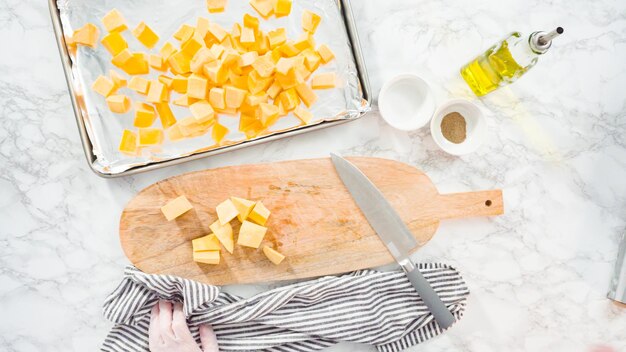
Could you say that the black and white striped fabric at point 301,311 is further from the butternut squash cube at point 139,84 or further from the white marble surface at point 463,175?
the butternut squash cube at point 139,84

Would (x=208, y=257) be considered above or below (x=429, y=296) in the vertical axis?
above

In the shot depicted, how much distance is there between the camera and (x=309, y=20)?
1.31m

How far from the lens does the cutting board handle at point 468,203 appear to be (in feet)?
4.49

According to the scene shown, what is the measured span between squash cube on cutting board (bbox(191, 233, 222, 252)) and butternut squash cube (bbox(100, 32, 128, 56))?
506mm

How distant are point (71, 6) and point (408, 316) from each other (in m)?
1.16

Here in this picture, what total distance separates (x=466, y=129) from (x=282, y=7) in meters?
0.57

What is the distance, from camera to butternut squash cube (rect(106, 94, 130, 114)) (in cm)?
126

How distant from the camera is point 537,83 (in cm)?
143

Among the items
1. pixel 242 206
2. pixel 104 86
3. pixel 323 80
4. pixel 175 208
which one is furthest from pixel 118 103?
pixel 323 80

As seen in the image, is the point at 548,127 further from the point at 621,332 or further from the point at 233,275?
the point at 233,275

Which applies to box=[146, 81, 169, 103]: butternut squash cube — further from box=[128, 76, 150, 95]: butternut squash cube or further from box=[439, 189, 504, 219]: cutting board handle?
box=[439, 189, 504, 219]: cutting board handle

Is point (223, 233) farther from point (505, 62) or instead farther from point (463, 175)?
point (505, 62)

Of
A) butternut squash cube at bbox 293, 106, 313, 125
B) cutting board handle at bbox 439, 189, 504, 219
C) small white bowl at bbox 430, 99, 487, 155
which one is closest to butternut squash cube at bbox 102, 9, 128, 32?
butternut squash cube at bbox 293, 106, 313, 125

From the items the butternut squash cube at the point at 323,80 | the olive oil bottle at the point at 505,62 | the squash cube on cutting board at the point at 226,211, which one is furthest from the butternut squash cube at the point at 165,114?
the olive oil bottle at the point at 505,62
